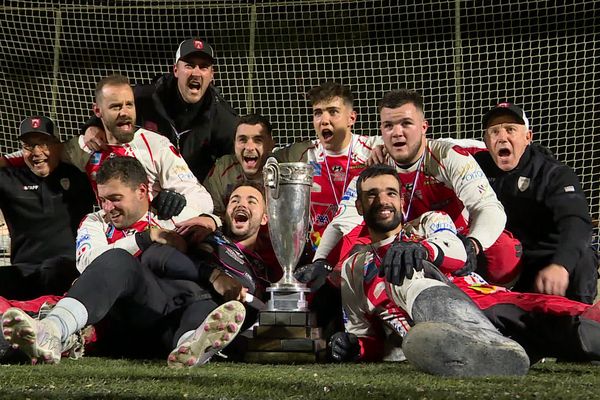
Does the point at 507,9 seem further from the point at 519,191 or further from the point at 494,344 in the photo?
the point at 494,344

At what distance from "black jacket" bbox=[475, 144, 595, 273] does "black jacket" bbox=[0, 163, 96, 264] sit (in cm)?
156

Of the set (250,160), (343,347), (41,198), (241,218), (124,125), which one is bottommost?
(343,347)

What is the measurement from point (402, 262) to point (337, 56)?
13.3 feet

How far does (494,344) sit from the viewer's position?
6.16 ft

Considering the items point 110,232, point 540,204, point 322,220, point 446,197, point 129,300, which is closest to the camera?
point 129,300

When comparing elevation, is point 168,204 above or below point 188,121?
below

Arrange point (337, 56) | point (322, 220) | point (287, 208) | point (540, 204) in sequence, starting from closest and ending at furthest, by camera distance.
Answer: point (287, 208) < point (540, 204) < point (322, 220) < point (337, 56)

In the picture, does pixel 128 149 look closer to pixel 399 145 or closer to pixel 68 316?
pixel 399 145

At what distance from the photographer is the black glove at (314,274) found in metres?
2.53

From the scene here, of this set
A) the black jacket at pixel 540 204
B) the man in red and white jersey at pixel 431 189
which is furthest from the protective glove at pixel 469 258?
the black jacket at pixel 540 204

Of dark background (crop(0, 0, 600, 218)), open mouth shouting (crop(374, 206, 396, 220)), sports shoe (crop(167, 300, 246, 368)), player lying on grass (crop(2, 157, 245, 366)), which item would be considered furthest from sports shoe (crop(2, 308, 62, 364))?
dark background (crop(0, 0, 600, 218))

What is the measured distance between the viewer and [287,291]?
95.3 inches

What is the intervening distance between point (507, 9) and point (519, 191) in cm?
324

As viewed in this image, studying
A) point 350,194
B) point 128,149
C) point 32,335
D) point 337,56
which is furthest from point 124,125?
point 337,56
